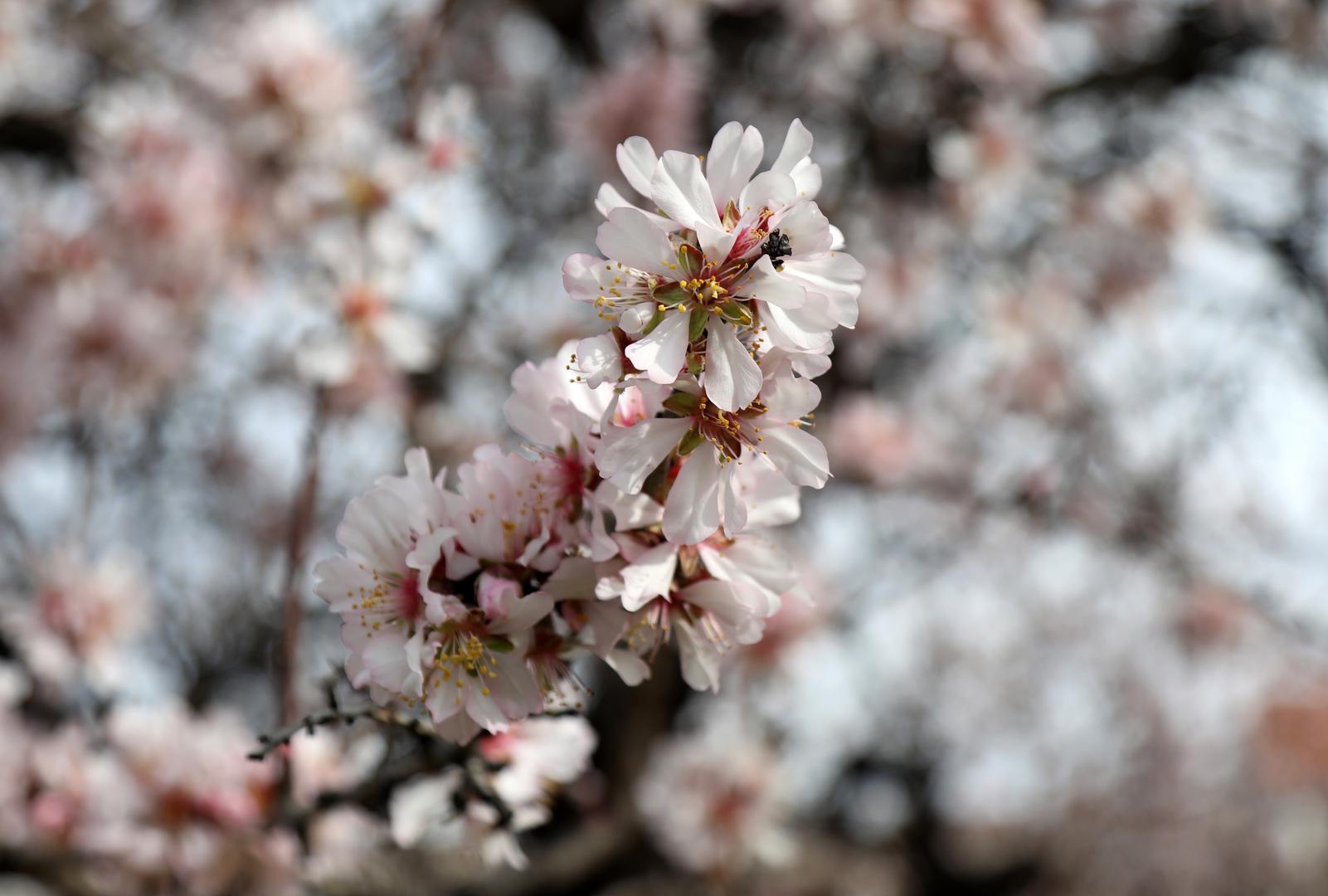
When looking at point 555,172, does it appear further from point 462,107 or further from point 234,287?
point 462,107

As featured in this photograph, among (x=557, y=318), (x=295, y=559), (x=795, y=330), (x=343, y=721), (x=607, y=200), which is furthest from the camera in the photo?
(x=557, y=318)

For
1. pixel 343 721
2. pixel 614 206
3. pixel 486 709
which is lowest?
pixel 343 721

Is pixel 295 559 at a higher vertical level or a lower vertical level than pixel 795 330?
lower

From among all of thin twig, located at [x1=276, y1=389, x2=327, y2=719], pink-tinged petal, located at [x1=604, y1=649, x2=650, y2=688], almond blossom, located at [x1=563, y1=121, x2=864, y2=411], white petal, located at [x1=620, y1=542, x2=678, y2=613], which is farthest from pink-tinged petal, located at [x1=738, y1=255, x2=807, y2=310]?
thin twig, located at [x1=276, y1=389, x2=327, y2=719]

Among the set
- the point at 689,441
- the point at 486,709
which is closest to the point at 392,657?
the point at 486,709

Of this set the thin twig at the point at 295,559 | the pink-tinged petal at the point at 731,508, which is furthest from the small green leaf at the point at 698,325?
the thin twig at the point at 295,559

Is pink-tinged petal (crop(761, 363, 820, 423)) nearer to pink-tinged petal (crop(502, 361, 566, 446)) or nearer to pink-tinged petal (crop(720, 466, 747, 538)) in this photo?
pink-tinged petal (crop(720, 466, 747, 538))

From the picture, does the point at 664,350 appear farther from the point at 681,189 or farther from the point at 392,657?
the point at 392,657
